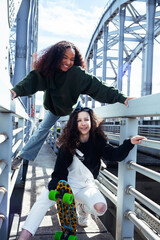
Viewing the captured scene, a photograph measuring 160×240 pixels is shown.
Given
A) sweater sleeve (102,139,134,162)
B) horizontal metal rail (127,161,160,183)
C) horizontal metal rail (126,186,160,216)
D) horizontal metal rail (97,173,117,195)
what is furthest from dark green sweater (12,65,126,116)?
horizontal metal rail (97,173,117,195)

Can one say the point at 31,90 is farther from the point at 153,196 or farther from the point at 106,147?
the point at 153,196

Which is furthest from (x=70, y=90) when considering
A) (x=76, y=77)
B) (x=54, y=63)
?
(x=54, y=63)

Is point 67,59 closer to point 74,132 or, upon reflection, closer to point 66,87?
point 66,87

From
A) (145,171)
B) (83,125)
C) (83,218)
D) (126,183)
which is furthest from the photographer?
(83,218)

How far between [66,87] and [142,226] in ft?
3.88

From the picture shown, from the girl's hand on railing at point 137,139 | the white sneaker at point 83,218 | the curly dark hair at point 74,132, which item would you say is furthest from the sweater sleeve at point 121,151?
the white sneaker at point 83,218

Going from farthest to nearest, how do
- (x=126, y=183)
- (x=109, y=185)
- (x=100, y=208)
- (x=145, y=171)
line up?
(x=109, y=185) → (x=126, y=183) → (x=100, y=208) → (x=145, y=171)

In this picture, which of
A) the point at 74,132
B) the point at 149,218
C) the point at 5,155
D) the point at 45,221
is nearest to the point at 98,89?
the point at 74,132

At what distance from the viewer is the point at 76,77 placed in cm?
198

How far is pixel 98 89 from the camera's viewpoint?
1891mm

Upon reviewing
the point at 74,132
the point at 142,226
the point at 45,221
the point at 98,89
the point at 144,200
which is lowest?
the point at 45,221

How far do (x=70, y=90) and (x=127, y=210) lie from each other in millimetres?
1053

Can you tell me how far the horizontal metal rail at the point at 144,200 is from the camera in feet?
4.27

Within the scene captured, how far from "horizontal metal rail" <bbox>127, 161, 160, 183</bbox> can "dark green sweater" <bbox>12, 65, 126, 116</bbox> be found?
0.49 metres
